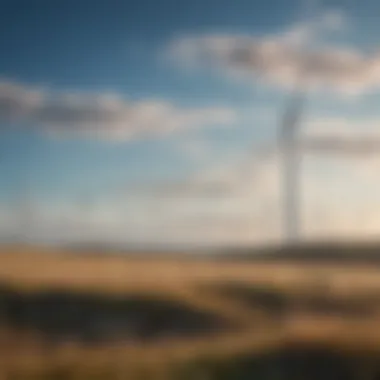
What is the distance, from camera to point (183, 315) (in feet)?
8.53

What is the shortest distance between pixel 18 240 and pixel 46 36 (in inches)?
29.7

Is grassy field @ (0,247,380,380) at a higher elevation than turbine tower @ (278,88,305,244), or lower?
lower

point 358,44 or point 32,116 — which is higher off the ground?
point 358,44

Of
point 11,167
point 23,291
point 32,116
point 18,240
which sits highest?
point 32,116

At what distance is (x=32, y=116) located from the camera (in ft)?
8.76

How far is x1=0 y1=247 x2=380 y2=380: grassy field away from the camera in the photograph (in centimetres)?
257

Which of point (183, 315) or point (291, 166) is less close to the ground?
point (291, 166)

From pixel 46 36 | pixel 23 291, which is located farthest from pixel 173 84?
pixel 23 291

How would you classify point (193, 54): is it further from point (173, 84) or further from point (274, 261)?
point (274, 261)

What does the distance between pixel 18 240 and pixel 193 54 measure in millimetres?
931

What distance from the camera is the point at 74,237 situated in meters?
2.66

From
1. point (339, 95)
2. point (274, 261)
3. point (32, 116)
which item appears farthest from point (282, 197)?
point (32, 116)

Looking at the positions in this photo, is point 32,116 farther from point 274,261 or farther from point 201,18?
point 274,261

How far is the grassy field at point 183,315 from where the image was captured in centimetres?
257
